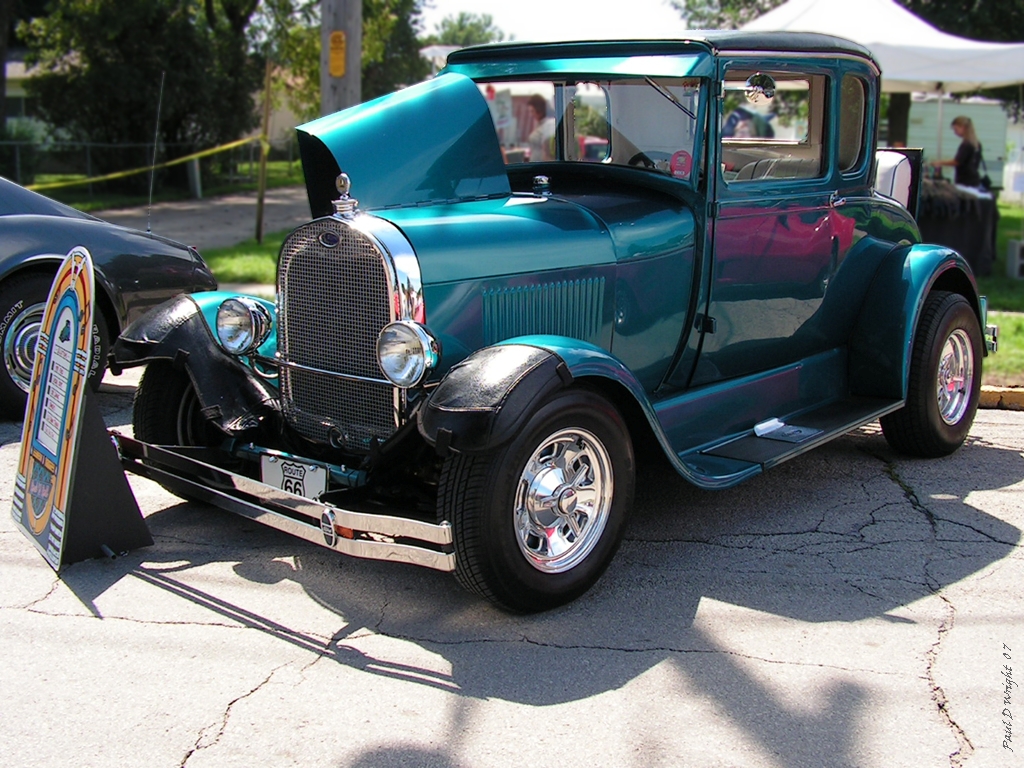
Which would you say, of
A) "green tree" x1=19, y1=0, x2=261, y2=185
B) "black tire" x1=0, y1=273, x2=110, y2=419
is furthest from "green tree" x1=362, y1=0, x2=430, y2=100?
"black tire" x1=0, y1=273, x2=110, y2=419

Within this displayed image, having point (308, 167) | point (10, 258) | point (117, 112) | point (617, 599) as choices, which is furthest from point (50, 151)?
point (617, 599)

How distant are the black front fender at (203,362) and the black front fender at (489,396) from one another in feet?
3.59

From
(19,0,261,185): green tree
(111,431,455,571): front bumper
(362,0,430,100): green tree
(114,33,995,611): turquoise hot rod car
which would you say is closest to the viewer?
(111,431,455,571): front bumper

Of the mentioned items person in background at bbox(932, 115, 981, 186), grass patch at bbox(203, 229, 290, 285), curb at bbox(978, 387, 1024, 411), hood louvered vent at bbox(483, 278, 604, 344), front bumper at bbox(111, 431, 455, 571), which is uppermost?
person in background at bbox(932, 115, 981, 186)

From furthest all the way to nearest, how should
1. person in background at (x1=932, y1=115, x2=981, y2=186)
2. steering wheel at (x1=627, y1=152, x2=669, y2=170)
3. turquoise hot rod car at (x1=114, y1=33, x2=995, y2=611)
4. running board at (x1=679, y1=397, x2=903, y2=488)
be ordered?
1. person in background at (x1=932, y1=115, x2=981, y2=186)
2. steering wheel at (x1=627, y1=152, x2=669, y2=170)
3. running board at (x1=679, y1=397, x2=903, y2=488)
4. turquoise hot rod car at (x1=114, y1=33, x2=995, y2=611)

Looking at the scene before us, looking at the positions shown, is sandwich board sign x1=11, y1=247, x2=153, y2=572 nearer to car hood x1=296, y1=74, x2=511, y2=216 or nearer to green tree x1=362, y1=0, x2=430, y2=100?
car hood x1=296, y1=74, x2=511, y2=216

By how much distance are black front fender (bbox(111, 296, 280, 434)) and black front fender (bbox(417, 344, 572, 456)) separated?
1.09m

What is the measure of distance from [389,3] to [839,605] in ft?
80.8

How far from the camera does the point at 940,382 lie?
5.55 meters

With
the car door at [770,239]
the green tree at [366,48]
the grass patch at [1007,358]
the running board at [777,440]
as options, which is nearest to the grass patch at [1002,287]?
the grass patch at [1007,358]

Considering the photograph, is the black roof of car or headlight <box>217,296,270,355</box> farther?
the black roof of car

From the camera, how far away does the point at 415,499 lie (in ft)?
12.7

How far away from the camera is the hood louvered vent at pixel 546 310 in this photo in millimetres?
3904

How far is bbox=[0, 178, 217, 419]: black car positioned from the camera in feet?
19.3
